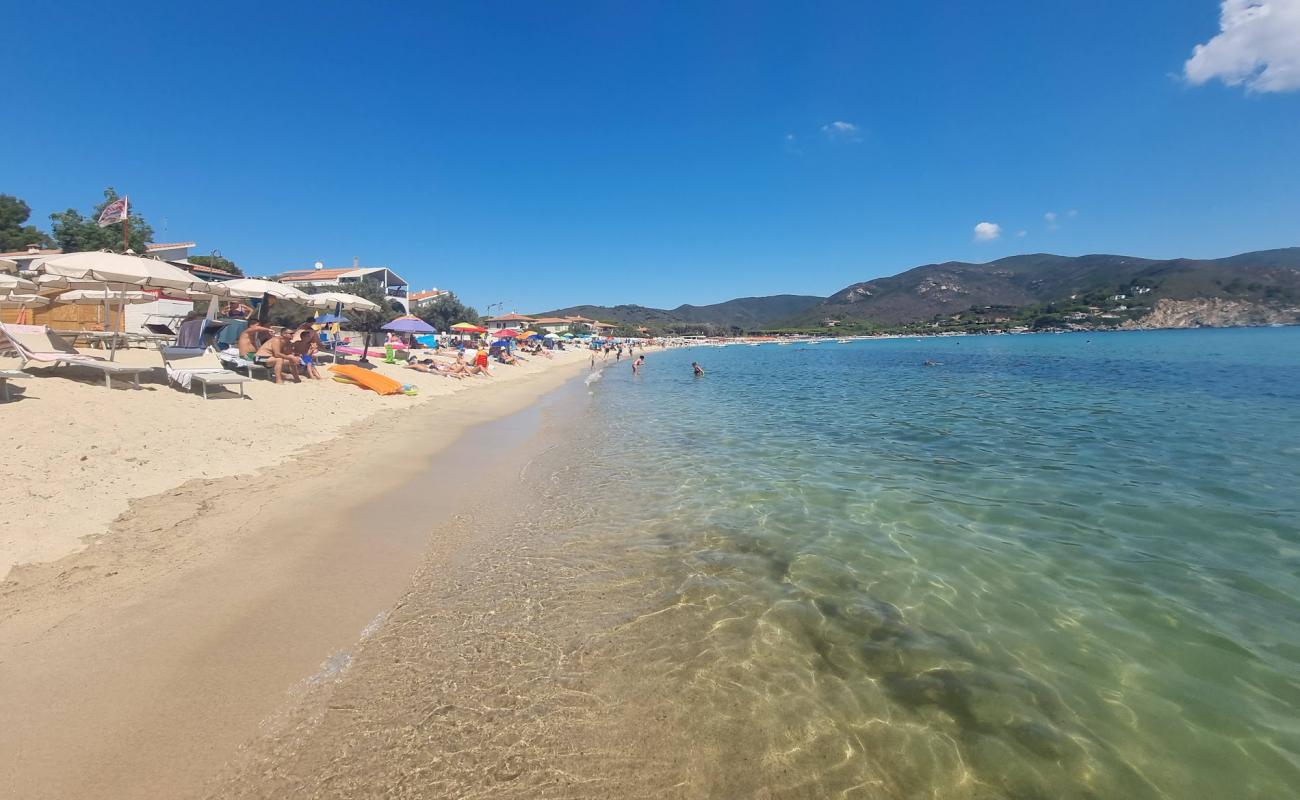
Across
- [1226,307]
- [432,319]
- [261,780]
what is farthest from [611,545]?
[1226,307]

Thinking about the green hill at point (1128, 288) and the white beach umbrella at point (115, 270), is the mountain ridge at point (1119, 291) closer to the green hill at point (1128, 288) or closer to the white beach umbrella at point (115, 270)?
the green hill at point (1128, 288)

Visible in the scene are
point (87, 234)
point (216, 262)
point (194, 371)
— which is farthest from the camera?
point (216, 262)

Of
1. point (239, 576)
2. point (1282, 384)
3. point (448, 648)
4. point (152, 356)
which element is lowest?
point (1282, 384)

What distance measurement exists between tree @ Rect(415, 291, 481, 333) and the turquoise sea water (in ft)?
167

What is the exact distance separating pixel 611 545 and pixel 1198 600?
17.7ft

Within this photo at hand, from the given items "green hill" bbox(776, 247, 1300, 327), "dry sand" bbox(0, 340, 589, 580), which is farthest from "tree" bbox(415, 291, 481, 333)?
"green hill" bbox(776, 247, 1300, 327)

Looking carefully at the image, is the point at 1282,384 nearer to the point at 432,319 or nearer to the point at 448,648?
the point at 448,648

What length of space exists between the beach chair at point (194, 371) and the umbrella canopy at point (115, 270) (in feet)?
5.52

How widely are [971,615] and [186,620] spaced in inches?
243

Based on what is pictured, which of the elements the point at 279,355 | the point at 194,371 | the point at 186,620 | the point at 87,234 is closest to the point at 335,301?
the point at 279,355

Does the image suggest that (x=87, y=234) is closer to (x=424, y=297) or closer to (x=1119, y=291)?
(x=424, y=297)

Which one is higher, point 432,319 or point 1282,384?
point 432,319

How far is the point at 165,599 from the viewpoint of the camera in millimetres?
4094

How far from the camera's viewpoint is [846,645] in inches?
160
